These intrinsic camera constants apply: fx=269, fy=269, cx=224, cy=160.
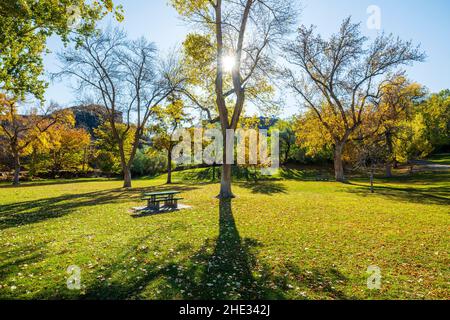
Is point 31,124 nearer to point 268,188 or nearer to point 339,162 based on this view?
point 268,188

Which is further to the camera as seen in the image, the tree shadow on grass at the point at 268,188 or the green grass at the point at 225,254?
the tree shadow on grass at the point at 268,188

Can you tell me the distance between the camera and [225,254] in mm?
7656

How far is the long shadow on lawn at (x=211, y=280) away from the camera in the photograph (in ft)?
17.4

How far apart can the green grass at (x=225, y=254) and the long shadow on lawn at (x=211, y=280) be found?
23 mm

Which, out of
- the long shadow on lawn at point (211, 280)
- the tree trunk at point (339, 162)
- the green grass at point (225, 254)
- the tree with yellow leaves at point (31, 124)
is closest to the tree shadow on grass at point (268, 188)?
the tree trunk at point (339, 162)

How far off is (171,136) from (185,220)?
83.4 ft

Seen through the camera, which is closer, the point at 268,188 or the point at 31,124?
the point at 268,188

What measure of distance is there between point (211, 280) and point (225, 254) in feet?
5.74

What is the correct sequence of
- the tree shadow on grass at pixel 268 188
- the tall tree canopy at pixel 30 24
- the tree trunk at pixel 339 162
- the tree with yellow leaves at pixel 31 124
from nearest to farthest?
the tall tree canopy at pixel 30 24, the tree shadow on grass at pixel 268 188, the tree trunk at pixel 339 162, the tree with yellow leaves at pixel 31 124

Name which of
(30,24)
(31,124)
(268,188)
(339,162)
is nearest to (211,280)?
(30,24)

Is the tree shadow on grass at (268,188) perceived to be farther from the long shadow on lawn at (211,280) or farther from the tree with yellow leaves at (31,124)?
the tree with yellow leaves at (31,124)

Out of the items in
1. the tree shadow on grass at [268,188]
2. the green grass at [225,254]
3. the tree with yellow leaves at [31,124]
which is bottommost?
the tree shadow on grass at [268,188]

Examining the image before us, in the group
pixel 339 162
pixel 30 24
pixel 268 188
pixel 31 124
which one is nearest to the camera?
pixel 30 24
